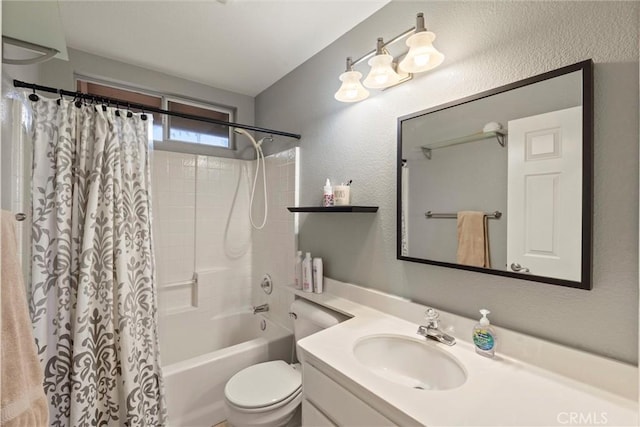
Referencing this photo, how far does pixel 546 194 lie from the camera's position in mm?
920

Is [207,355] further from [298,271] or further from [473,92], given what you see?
[473,92]

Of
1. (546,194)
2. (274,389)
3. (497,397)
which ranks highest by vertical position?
(546,194)

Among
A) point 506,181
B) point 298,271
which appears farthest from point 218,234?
point 506,181

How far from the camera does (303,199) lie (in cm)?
202

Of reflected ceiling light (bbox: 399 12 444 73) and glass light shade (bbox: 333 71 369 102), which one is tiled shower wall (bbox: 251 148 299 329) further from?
reflected ceiling light (bbox: 399 12 444 73)

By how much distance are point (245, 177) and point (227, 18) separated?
1.31 m

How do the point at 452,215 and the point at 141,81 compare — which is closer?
the point at 452,215

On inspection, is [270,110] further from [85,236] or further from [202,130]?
[85,236]

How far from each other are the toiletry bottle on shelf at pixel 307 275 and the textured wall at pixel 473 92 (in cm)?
12

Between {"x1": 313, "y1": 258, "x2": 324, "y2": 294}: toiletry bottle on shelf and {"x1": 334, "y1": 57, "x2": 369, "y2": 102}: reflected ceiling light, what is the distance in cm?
96

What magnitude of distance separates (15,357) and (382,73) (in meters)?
1.56

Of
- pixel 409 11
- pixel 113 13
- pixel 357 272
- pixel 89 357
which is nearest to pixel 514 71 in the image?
pixel 409 11

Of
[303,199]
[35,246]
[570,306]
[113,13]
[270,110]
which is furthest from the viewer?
[270,110]

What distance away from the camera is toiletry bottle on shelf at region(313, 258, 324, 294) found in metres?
1.72
